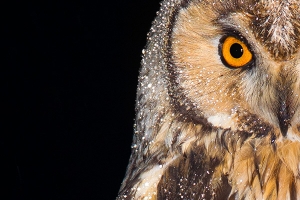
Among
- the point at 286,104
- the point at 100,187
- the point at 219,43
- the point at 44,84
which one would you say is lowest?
the point at 286,104

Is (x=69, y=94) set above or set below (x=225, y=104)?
above

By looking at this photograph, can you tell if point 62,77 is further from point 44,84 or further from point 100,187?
point 100,187

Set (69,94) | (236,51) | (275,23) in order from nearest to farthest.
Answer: (275,23) < (236,51) < (69,94)

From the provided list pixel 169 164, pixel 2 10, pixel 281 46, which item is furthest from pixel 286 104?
pixel 2 10

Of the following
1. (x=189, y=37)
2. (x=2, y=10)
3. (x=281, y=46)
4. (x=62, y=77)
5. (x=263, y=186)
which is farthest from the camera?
(x=62, y=77)

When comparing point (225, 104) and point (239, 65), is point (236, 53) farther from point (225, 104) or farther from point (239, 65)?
point (225, 104)

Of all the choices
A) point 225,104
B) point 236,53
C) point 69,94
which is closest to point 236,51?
point 236,53
